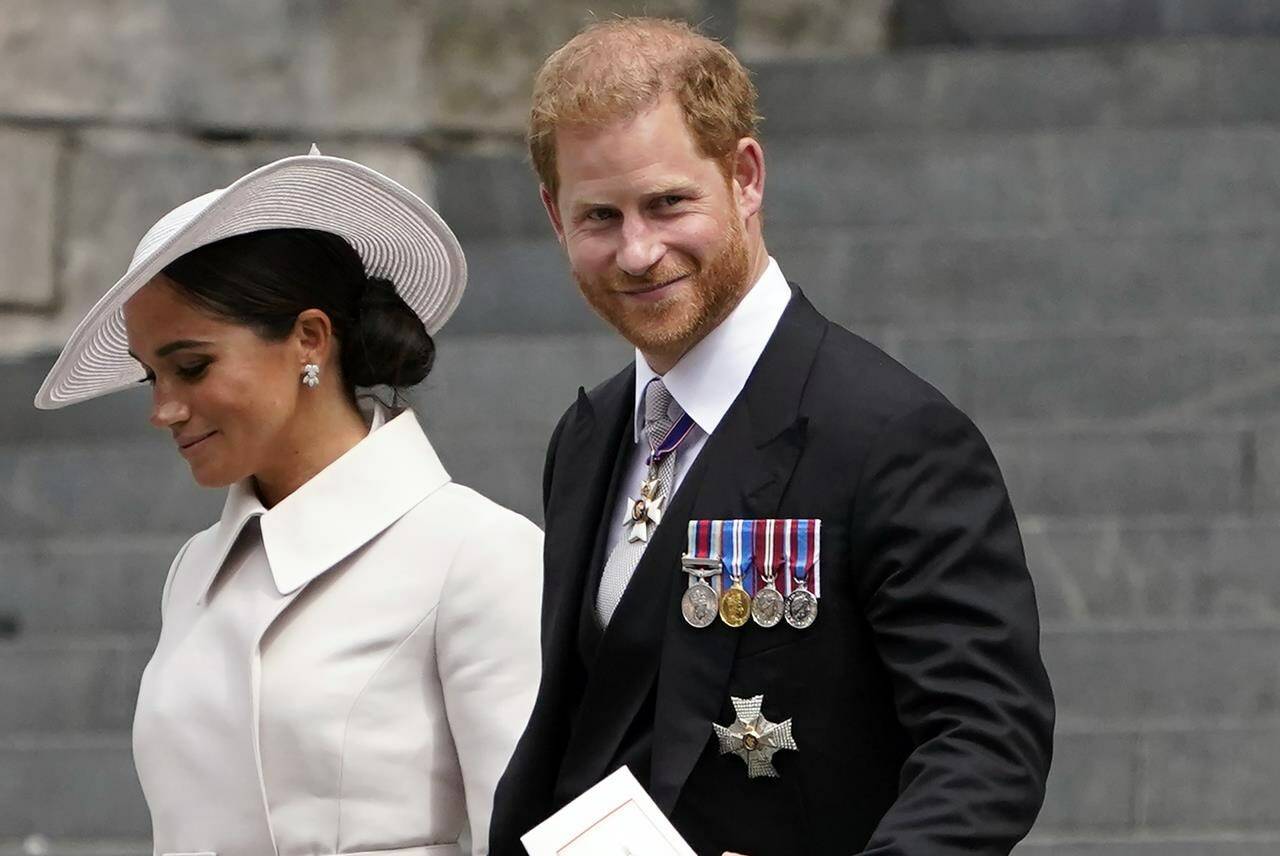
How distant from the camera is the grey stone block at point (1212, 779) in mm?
5164

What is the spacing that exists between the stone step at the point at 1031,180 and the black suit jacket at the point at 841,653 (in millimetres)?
4359

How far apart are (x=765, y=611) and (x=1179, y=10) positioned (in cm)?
582

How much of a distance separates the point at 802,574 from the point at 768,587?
0.04 metres

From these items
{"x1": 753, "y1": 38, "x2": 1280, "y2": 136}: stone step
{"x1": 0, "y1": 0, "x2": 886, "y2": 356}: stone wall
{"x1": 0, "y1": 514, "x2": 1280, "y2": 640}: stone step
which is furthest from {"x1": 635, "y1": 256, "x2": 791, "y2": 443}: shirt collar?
{"x1": 0, "y1": 0, "x2": 886, "y2": 356}: stone wall

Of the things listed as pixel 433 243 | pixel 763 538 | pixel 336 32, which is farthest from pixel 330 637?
pixel 336 32

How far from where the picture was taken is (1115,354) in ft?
20.4

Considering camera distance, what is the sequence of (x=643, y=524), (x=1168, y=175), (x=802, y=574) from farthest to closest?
(x=1168, y=175) < (x=643, y=524) < (x=802, y=574)

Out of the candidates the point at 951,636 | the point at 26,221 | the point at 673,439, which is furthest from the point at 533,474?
the point at 951,636

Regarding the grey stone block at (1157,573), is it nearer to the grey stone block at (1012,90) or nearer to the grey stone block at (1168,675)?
the grey stone block at (1168,675)

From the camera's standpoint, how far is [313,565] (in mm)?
3357

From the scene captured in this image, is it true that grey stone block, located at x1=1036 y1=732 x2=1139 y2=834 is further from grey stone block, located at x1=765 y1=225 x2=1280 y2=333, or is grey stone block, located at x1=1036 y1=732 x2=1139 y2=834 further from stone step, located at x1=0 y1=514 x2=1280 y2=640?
grey stone block, located at x1=765 y1=225 x2=1280 y2=333

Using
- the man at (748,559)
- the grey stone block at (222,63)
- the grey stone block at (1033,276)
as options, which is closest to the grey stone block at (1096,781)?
the grey stone block at (1033,276)

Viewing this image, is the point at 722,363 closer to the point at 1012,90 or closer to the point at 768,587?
the point at 768,587

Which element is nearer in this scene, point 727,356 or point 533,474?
point 727,356
